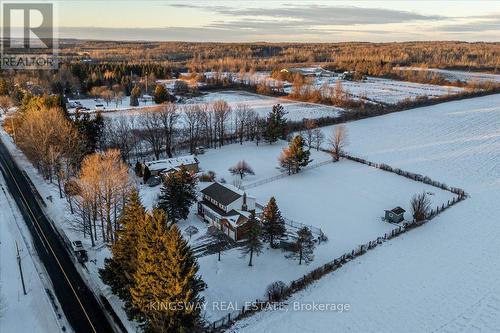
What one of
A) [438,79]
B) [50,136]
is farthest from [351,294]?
[438,79]

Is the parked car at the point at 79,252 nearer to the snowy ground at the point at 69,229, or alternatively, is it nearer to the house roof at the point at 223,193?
the snowy ground at the point at 69,229

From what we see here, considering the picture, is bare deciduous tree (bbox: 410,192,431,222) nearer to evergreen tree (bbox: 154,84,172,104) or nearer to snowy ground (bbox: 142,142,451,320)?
snowy ground (bbox: 142,142,451,320)

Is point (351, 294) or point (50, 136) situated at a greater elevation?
point (50, 136)

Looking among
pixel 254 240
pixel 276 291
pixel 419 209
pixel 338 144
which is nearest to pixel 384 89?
pixel 338 144

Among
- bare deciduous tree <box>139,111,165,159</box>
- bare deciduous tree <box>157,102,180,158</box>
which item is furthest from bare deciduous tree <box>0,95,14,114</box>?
bare deciduous tree <box>157,102,180,158</box>

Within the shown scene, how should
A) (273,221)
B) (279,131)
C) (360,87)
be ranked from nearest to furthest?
(273,221), (279,131), (360,87)

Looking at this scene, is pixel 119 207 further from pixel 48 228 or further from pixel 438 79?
pixel 438 79

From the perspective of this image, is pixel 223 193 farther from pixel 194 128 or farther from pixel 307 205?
pixel 194 128
